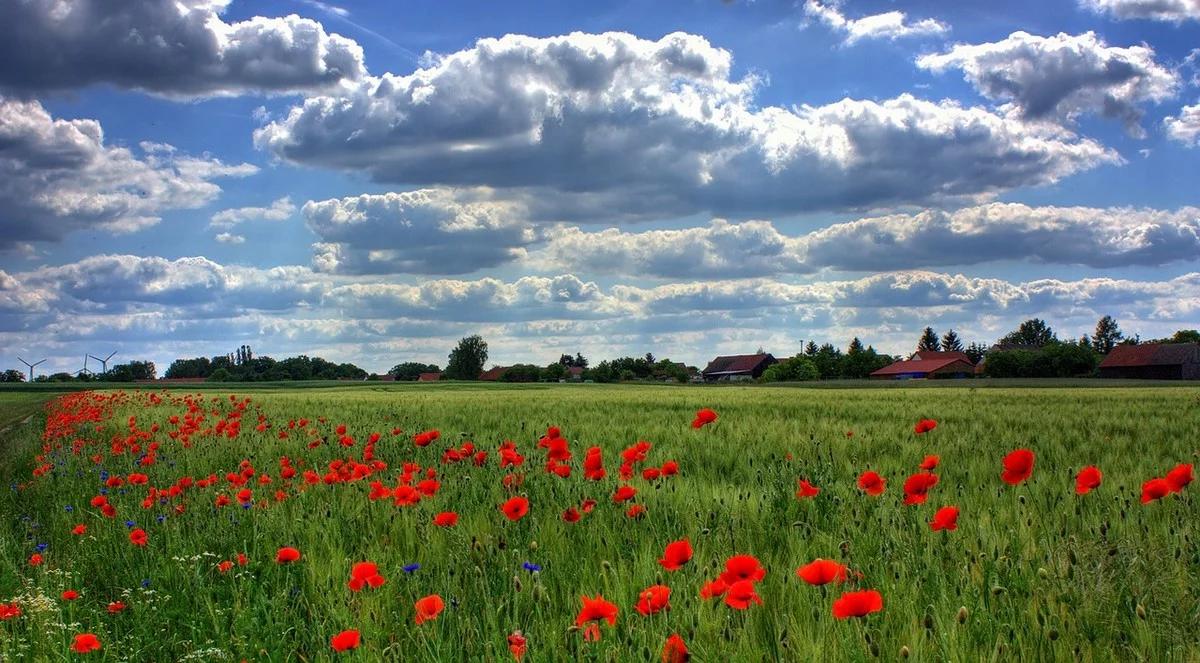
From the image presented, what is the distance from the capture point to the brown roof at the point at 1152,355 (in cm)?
8516

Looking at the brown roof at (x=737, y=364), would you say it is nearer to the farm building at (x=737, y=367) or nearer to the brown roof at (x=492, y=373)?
the farm building at (x=737, y=367)

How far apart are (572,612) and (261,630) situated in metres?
1.44

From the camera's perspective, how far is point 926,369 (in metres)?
110

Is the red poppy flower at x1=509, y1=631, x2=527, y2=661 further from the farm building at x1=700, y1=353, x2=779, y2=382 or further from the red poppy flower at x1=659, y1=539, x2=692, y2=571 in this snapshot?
the farm building at x1=700, y1=353, x2=779, y2=382

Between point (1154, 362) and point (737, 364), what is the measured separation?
5997 centimetres

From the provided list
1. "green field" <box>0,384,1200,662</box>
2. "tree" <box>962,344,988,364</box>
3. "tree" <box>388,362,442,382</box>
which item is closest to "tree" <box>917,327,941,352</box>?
"tree" <box>962,344,988,364</box>

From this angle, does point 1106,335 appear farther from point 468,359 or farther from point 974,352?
point 468,359

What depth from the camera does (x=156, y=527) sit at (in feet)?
19.2

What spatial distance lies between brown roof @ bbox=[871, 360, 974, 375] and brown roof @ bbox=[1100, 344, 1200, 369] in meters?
19.8

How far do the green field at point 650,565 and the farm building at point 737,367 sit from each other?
12445cm

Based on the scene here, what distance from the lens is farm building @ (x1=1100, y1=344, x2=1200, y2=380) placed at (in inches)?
3314

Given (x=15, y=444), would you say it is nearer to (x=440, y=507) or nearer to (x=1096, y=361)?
(x=440, y=507)

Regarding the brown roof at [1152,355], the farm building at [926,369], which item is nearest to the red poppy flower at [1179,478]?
the brown roof at [1152,355]

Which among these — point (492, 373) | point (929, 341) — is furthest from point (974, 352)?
point (492, 373)
